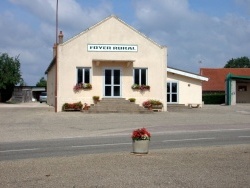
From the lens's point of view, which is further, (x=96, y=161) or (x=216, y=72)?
(x=216, y=72)

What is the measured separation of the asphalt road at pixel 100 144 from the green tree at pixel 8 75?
48142 mm

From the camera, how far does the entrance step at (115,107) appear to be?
33.1 metres

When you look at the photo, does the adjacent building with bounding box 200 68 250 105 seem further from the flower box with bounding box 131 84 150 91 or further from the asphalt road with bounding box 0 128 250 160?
the asphalt road with bounding box 0 128 250 160

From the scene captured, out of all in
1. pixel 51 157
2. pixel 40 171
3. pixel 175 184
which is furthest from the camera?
pixel 51 157

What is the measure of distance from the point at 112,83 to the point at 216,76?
3520cm

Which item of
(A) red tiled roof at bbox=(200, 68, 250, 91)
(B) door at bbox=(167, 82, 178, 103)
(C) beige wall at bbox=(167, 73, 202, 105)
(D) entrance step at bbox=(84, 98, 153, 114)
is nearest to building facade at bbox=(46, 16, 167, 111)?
(D) entrance step at bbox=(84, 98, 153, 114)

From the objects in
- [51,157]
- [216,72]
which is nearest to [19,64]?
[216,72]

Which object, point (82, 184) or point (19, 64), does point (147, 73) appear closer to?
point (82, 184)

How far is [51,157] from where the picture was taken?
1285 cm

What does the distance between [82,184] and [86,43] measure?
26785 mm

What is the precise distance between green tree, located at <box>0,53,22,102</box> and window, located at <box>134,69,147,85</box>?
110ft

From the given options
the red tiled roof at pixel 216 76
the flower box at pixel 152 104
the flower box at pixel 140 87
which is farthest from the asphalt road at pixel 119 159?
the red tiled roof at pixel 216 76

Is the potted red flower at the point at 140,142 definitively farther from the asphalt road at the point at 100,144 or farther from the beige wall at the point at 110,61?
the beige wall at the point at 110,61

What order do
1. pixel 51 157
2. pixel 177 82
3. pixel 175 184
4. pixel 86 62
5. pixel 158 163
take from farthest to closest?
pixel 177 82 → pixel 86 62 → pixel 51 157 → pixel 158 163 → pixel 175 184
